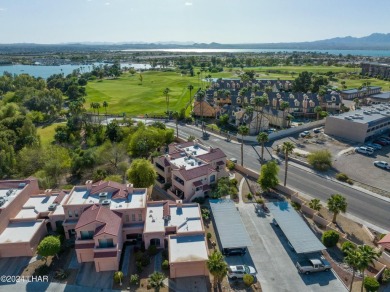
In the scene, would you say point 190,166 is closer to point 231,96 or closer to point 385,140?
point 385,140

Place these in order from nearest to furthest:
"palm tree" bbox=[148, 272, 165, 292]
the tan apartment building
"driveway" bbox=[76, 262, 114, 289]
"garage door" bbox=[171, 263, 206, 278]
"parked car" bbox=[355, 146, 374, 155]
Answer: "palm tree" bbox=[148, 272, 165, 292]
"driveway" bbox=[76, 262, 114, 289]
"garage door" bbox=[171, 263, 206, 278]
the tan apartment building
"parked car" bbox=[355, 146, 374, 155]

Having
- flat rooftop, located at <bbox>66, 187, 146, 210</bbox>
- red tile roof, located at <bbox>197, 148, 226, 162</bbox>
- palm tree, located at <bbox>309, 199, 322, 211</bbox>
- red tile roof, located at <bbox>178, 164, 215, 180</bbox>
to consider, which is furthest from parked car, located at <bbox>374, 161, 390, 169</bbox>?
flat rooftop, located at <bbox>66, 187, 146, 210</bbox>

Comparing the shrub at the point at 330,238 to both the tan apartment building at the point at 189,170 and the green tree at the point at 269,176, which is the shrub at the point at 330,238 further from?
the tan apartment building at the point at 189,170

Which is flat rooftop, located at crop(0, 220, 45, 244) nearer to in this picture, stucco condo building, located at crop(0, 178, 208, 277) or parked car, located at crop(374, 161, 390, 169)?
stucco condo building, located at crop(0, 178, 208, 277)

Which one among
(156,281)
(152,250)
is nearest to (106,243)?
(152,250)

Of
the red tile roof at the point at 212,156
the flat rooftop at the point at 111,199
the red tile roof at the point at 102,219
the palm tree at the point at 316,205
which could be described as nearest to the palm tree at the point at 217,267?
the red tile roof at the point at 102,219

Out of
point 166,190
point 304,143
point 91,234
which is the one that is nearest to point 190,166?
point 166,190
